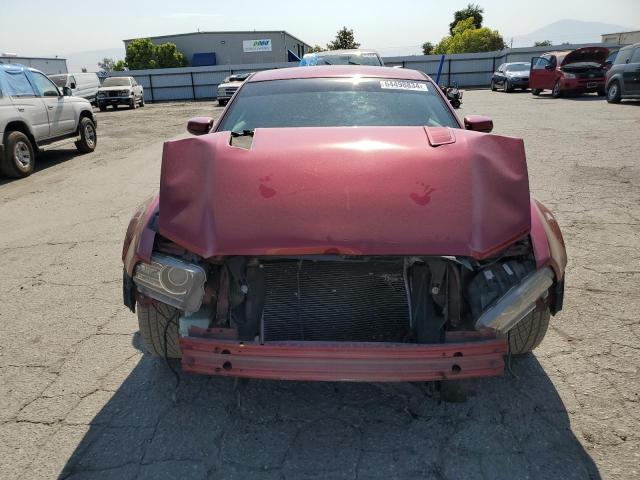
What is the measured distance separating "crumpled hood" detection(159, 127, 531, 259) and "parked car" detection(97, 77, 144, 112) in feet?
78.7

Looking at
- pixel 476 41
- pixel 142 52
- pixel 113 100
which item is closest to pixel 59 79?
pixel 113 100

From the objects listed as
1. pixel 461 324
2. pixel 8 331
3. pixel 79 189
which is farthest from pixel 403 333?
pixel 79 189

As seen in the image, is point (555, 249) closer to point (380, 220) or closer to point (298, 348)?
point (380, 220)

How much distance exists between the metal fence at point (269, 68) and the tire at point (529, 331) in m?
29.8

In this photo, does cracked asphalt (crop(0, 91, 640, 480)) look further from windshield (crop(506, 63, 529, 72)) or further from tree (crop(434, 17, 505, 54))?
tree (crop(434, 17, 505, 54))

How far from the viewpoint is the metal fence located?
30.3 meters

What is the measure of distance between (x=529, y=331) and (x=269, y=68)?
31.2 meters

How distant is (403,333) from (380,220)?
0.59m

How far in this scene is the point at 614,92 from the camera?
1555cm

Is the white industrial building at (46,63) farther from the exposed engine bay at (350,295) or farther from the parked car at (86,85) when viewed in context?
the exposed engine bay at (350,295)

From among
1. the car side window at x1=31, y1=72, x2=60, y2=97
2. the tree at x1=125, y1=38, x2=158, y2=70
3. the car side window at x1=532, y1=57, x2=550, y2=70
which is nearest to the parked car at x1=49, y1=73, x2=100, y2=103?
the car side window at x1=31, y1=72, x2=60, y2=97

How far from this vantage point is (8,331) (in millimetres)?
3342

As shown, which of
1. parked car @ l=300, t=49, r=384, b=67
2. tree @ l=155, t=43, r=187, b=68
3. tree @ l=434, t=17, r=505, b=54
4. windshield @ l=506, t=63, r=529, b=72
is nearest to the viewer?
parked car @ l=300, t=49, r=384, b=67

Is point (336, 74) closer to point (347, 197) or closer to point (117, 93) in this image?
point (347, 197)
